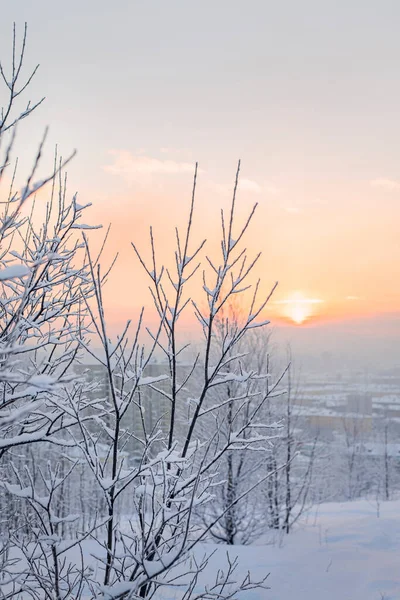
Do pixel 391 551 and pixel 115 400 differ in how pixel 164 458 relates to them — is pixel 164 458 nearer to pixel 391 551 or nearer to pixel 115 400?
pixel 115 400

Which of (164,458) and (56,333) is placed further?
(56,333)

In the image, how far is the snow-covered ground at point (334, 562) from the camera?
17.4 ft

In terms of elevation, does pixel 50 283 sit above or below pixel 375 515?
above

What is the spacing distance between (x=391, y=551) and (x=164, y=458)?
5993mm

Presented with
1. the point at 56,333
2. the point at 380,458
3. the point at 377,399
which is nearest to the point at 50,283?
the point at 56,333

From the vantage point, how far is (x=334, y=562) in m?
6.22

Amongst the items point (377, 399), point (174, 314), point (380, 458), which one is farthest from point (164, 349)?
point (377, 399)

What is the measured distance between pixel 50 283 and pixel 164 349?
931 mm

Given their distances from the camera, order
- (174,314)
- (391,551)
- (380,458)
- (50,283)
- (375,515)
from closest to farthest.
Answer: (174,314) → (50,283) → (391,551) → (375,515) → (380,458)

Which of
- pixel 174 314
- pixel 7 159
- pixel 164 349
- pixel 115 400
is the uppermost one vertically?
pixel 7 159

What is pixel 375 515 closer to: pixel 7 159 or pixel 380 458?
pixel 7 159

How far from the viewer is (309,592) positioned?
534 cm

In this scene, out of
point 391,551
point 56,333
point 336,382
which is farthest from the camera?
point 336,382

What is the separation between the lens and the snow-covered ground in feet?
17.4
